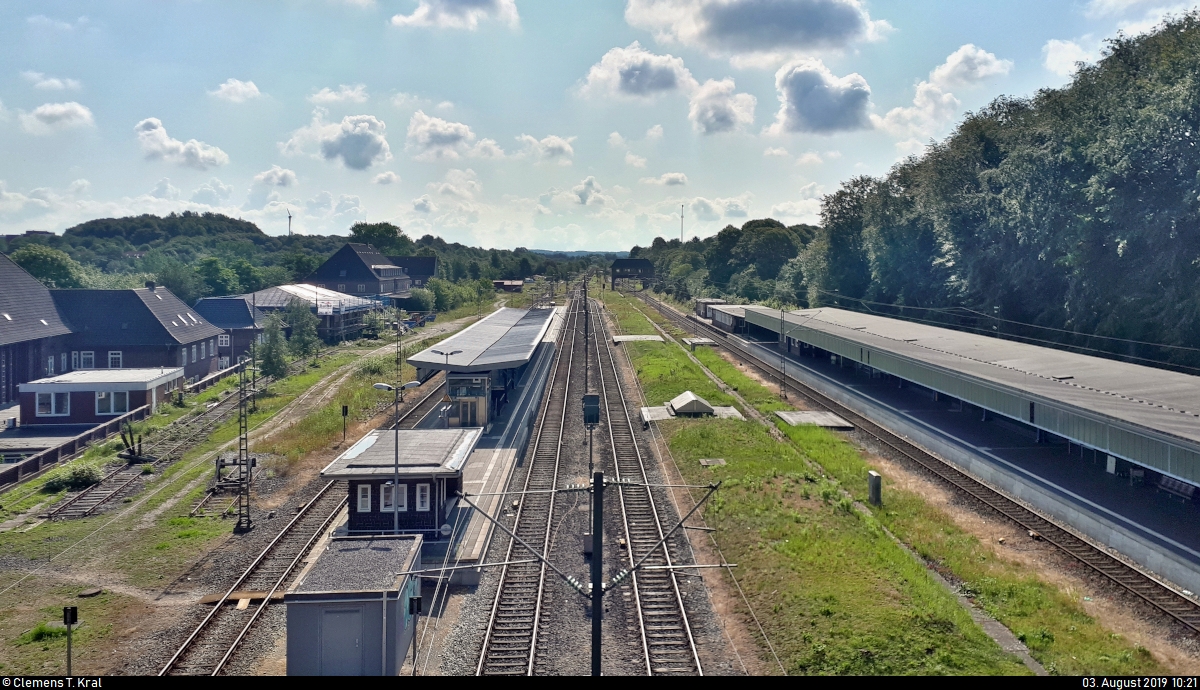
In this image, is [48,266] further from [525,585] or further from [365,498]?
[525,585]

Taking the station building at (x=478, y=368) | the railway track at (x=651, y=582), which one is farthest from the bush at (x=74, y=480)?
the railway track at (x=651, y=582)

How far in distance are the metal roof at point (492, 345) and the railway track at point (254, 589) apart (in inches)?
362

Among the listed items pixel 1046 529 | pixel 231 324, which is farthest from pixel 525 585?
pixel 231 324

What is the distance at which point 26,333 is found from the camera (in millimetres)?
43375

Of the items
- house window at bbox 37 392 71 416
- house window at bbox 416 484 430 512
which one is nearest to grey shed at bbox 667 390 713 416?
house window at bbox 416 484 430 512

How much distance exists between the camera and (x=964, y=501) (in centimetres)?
2453

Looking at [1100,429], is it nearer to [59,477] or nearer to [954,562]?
[954,562]

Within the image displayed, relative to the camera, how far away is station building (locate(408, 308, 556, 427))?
3475cm

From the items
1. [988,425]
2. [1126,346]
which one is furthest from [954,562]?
[1126,346]

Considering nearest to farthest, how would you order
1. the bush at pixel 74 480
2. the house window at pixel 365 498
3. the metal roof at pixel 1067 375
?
1. the house window at pixel 365 498
2. the metal roof at pixel 1067 375
3. the bush at pixel 74 480

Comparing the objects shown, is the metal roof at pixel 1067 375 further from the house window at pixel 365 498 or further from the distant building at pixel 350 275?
the distant building at pixel 350 275

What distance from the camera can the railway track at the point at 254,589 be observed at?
15328 millimetres

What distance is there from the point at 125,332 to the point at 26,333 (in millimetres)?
5311

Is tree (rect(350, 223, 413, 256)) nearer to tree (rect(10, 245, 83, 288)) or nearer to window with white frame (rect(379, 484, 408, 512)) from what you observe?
tree (rect(10, 245, 83, 288))
